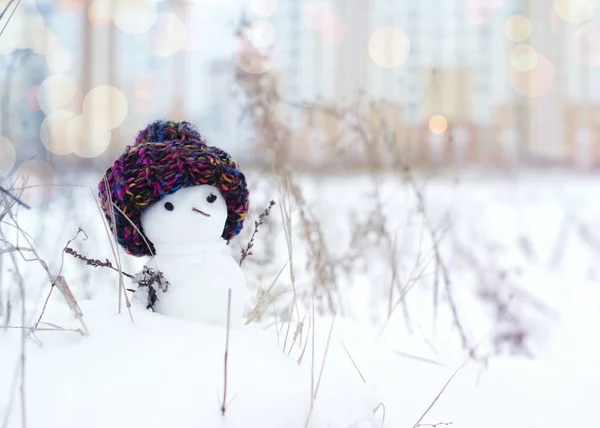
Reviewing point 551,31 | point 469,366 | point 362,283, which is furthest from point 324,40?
point 469,366

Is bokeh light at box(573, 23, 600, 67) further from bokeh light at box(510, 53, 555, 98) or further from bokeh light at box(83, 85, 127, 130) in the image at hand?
bokeh light at box(83, 85, 127, 130)

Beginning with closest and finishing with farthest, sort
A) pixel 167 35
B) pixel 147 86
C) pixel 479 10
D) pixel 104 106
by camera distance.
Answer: pixel 104 106 → pixel 167 35 → pixel 147 86 → pixel 479 10

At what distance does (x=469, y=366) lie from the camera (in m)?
1.06

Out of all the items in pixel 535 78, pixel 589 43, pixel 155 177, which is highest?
pixel 589 43

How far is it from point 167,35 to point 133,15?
522 mm

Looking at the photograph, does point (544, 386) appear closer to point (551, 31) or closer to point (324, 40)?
point (324, 40)

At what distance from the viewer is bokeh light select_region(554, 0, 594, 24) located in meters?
5.60

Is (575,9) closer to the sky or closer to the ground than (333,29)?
closer to the sky

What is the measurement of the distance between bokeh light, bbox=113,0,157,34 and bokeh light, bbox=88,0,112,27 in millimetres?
73

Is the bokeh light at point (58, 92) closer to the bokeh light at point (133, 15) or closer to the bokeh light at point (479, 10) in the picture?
the bokeh light at point (133, 15)

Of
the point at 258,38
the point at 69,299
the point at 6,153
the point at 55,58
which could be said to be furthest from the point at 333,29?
the point at 69,299

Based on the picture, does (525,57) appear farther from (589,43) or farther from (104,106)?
(104,106)

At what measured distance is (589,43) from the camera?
5.71m

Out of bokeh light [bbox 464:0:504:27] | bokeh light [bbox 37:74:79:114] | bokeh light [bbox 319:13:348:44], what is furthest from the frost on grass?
→ bokeh light [bbox 464:0:504:27]
